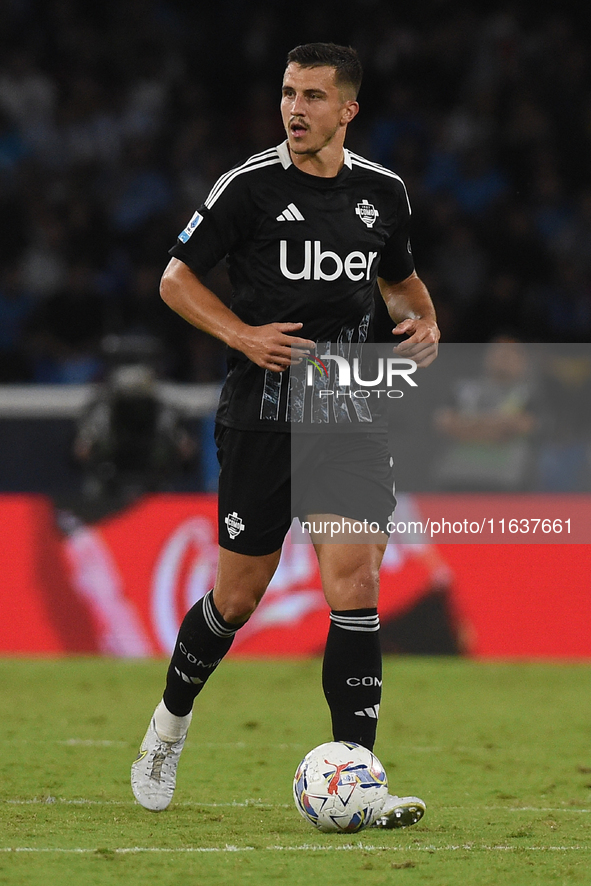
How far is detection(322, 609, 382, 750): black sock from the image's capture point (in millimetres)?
4211

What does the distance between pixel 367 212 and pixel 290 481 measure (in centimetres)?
95

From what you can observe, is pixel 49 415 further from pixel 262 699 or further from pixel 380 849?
pixel 380 849

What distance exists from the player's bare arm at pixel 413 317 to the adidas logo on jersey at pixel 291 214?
0.49 m

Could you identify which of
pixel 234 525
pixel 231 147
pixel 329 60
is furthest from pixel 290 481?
pixel 231 147

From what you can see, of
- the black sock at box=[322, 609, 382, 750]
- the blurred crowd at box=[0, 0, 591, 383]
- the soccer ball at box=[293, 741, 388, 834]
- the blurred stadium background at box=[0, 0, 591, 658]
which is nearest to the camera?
the soccer ball at box=[293, 741, 388, 834]

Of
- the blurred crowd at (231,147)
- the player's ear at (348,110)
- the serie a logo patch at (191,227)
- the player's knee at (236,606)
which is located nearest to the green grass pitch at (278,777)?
the player's knee at (236,606)

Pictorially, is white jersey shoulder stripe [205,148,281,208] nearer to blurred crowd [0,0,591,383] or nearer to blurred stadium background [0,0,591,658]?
blurred stadium background [0,0,591,658]

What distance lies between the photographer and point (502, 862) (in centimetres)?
368

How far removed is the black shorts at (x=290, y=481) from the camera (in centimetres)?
433

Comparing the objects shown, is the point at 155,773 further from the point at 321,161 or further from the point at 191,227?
the point at 321,161

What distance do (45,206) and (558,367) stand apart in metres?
5.10

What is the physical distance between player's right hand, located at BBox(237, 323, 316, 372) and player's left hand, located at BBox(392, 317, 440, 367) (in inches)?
14.6

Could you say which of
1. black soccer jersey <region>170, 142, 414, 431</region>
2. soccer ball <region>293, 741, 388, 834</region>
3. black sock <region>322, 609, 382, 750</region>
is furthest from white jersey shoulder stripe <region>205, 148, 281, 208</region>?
soccer ball <region>293, 741, 388, 834</region>

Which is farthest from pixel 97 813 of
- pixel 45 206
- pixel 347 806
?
pixel 45 206
